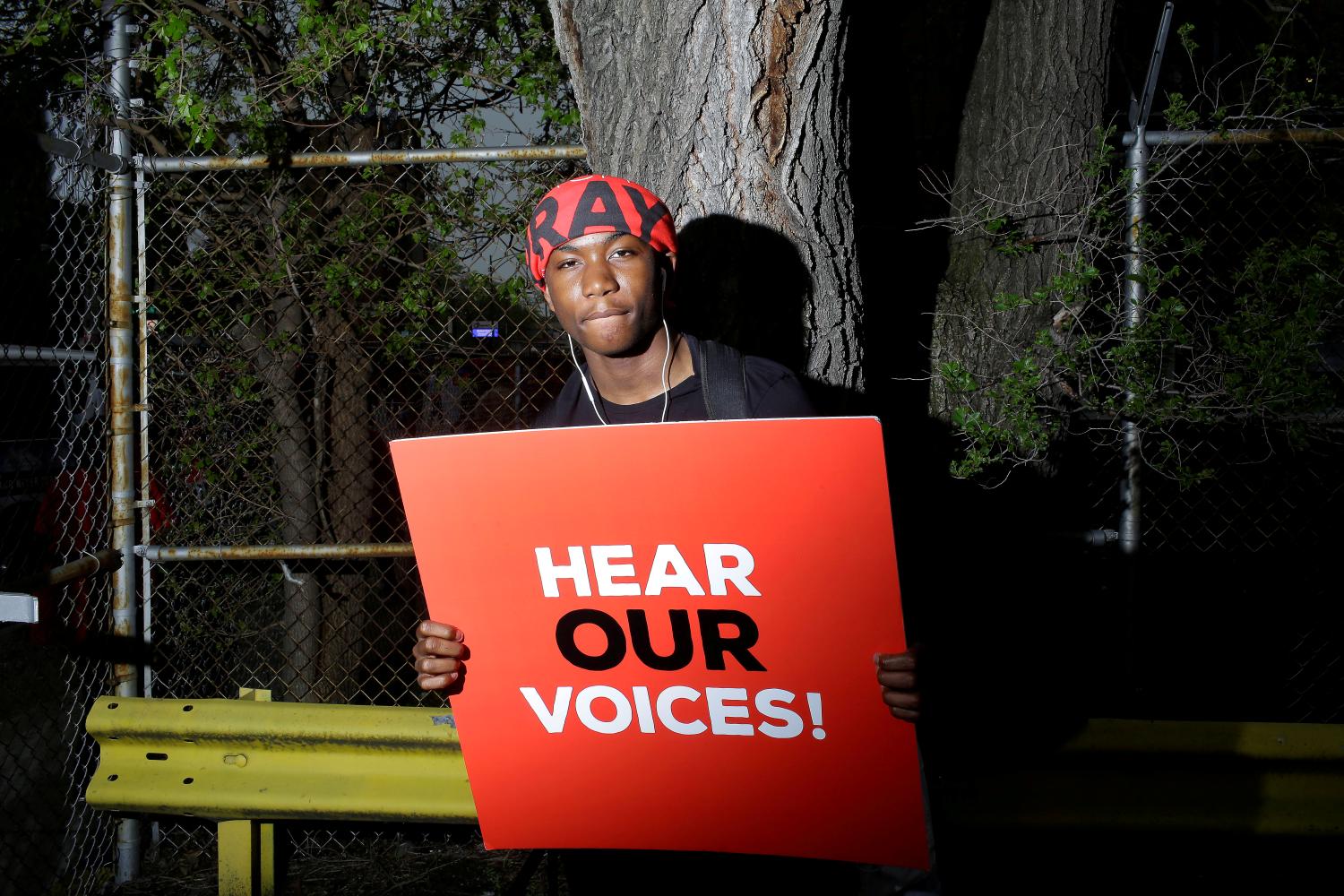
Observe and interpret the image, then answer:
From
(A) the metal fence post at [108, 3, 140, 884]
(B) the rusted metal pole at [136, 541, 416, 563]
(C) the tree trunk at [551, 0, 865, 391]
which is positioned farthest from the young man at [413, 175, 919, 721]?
(A) the metal fence post at [108, 3, 140, 884]

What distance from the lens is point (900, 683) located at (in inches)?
77.3

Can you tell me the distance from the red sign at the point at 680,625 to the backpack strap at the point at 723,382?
284 millimetres

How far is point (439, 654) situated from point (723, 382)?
0.82 m

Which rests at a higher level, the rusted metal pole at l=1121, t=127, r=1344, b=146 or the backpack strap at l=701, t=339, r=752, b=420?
the rusted metal pole at l=1121, t=127, r=1344, b=146

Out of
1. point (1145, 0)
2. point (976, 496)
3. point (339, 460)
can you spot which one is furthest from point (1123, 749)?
point (1145, 0)

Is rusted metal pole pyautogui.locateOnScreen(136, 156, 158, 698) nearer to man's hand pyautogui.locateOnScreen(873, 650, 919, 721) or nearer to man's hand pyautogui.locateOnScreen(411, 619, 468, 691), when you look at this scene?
man's hand pyautogui.locateOnScreen(411, 619, 468, 691)

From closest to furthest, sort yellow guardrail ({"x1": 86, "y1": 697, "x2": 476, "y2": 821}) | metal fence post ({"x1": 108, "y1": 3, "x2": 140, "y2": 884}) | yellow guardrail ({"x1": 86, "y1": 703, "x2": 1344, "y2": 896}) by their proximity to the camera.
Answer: yellow guardrail ({"x1": 86, "y1": 703, "x2": 1344, "y2": 896}) < yellow guardrail ({"x1": 86, "y1": 697, "x2": 476, "y2": 821}) < metal fence post ({"x1": 108, "y1": 3, "x2": 140, "y2": 884})

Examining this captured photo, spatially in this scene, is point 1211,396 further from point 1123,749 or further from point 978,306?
point 1123,749

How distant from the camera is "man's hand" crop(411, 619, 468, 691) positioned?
216 centimetres

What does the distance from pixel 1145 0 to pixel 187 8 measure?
485cm

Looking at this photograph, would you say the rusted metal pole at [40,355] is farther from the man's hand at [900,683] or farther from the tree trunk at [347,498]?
the man's hand at [900,683]

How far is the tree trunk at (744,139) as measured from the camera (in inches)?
102

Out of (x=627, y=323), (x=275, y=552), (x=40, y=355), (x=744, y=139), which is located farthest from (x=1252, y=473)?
(x=40, y=355)

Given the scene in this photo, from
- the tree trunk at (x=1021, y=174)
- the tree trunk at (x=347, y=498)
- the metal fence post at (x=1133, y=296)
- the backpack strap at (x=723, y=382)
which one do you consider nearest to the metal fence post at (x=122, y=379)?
the tree trunk at (x=347, y=498)
